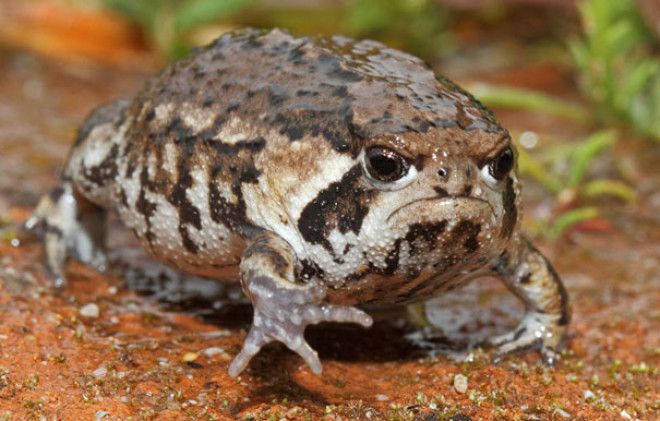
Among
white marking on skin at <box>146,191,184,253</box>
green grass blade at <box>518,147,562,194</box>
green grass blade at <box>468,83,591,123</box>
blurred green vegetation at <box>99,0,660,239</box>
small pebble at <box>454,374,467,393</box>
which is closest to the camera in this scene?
small pebble at <box>454,374,467,393</box>

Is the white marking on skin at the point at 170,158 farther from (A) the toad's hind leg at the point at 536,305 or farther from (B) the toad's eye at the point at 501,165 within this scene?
(A) the toad's hind leg at the point at 536,305

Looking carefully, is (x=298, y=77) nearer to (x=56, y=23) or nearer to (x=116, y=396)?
(x=116, y=396)

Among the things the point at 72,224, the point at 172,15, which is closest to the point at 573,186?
the point at 72,224

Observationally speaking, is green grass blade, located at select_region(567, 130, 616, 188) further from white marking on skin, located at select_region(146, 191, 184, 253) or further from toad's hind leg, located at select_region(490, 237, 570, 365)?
white marking on skin, located at select_region(146, 191, 184, 253)

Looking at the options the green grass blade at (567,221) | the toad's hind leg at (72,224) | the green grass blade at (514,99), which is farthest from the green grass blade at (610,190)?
the toad's hind leg at (72,224)

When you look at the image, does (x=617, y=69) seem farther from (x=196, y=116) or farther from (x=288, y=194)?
(x=288, y=194)

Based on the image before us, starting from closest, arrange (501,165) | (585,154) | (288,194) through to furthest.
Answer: (501,165)
(288,194)
(585,154)

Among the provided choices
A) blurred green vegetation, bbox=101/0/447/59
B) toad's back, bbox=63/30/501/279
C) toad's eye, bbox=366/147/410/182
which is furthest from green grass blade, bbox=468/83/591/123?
toad's eye, bbox=366/147/410/182

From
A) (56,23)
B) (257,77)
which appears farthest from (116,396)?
(56,23)

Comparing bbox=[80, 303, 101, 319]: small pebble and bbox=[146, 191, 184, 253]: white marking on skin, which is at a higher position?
bbox=[146, 191, 184, 253]: white marking on skin
